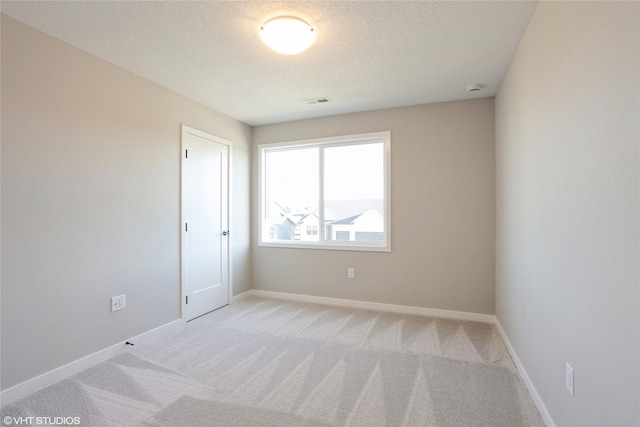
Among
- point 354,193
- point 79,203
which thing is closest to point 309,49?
point 354,193

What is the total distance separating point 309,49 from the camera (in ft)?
8.20

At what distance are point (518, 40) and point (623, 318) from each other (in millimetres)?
2169

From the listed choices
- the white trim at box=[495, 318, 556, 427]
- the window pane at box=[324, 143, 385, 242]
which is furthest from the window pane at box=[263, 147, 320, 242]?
the white trim at box=[495, 318, 556, 427]

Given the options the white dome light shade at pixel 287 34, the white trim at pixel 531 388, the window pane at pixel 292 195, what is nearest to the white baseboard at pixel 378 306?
the white trim at pixel 531 388

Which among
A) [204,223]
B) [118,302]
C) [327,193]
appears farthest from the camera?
[327,193]

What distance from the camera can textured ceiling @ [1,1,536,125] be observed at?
200 cm

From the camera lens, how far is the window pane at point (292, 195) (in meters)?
4.42

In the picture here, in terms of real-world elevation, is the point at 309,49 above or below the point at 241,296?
above

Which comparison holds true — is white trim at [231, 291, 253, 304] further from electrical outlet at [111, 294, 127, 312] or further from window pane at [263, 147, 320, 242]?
electrical outlet at [111, 294, 127, 312]

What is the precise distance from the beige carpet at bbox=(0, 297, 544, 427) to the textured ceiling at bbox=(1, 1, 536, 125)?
8.38ft

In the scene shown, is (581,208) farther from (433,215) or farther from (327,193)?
(327,193)

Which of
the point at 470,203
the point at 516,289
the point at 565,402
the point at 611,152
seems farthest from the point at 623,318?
the point at 470,203

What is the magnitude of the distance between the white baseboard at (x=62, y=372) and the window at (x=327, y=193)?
2.19 metres

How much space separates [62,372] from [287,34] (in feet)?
9.80
